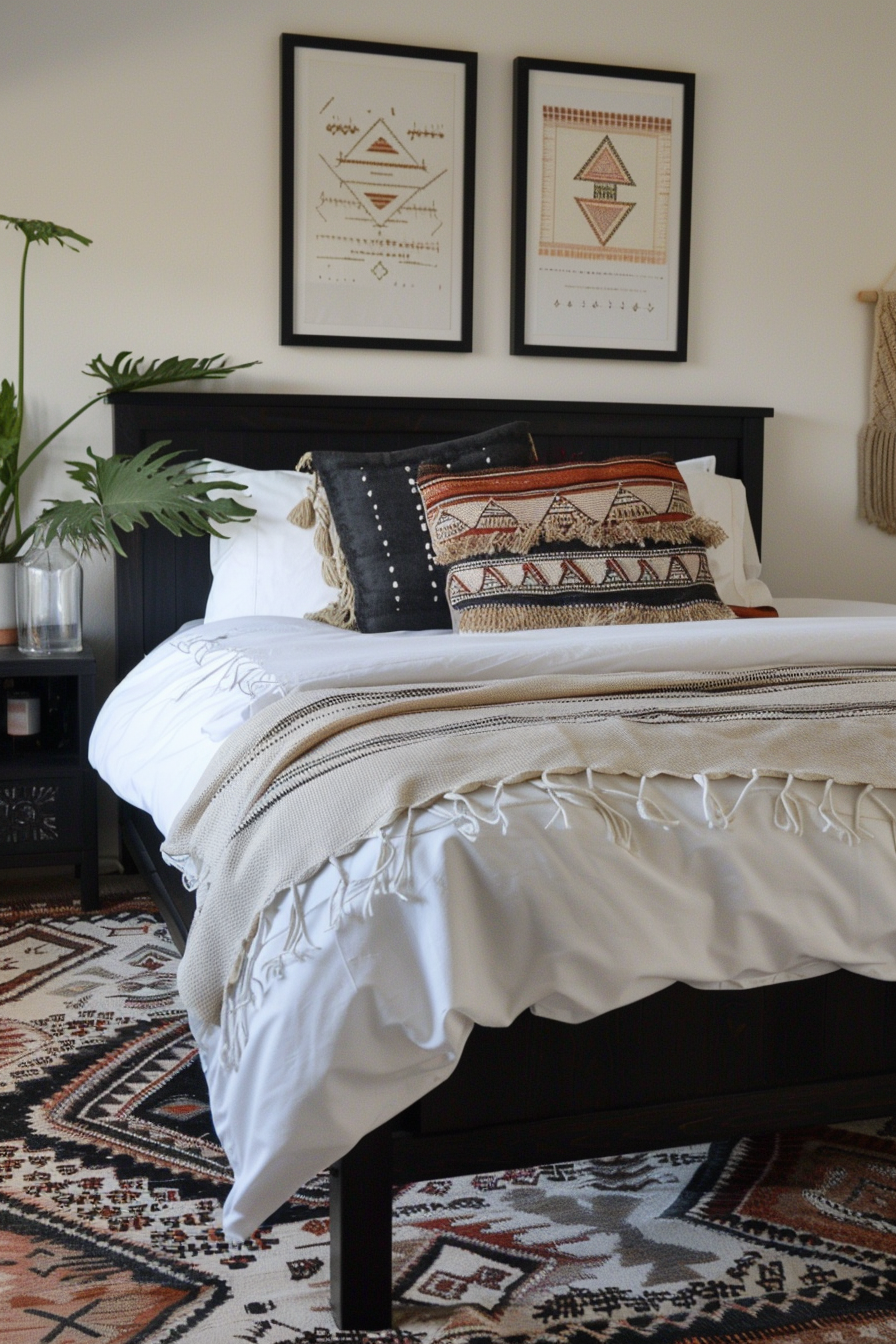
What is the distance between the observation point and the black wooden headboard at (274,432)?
311 centimetres

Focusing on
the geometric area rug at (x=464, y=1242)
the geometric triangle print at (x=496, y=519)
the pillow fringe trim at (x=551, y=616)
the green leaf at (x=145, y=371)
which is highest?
the green leaf at (x=145, y=371)

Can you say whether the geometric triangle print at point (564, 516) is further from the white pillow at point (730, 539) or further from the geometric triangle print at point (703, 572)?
the white pillow at point (730, 539)

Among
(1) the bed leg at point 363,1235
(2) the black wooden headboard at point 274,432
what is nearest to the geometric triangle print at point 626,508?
(2) the black wooden headboard at point 274,432

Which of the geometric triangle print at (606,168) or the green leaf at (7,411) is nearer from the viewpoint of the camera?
the green leaf at (7,411)

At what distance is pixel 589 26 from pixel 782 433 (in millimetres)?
1229

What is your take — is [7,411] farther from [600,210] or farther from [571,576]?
[600,210]

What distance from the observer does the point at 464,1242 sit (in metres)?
1.51

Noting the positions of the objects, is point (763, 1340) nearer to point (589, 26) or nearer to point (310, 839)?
point (310, 839)

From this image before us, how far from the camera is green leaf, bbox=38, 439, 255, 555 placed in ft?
9.28

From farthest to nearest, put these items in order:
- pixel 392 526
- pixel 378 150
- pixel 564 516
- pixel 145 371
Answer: pixel 378 150
pixel 145 371
pixel 392 526
pixel 564 516

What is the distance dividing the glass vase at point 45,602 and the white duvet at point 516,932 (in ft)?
5.71

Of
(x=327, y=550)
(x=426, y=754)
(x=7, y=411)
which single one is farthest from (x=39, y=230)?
(x=426, y=754)

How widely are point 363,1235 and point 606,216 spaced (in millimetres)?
2877

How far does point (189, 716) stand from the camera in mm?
2102
